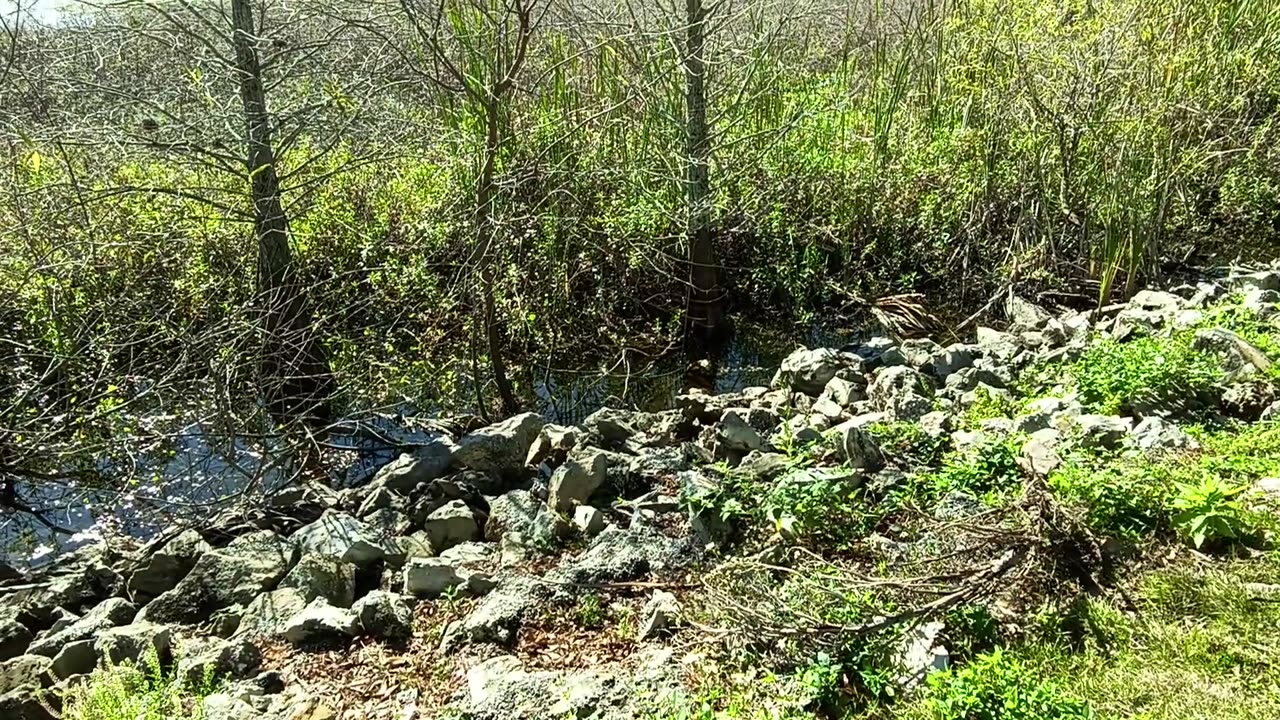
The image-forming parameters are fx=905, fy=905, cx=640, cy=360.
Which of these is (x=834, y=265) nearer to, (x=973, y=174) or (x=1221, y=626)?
(x=973, y=174)

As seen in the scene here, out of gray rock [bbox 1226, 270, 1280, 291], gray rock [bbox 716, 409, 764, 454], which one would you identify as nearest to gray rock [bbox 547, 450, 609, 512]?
gray rock [bbox 716, 409, 764, 454]

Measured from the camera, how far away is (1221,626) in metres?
2.52

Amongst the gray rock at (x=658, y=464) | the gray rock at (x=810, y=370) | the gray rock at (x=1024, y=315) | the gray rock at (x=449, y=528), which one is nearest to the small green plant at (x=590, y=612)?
the gray rock at (x=449, y=528)

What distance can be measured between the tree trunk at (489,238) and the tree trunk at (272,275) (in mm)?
891

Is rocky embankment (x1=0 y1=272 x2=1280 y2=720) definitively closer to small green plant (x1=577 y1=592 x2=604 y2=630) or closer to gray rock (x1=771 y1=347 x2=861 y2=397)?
small green plant (x1=577 y1=592 x2=604 y2=630)

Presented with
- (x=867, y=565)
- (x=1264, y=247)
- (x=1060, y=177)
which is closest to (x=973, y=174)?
(x=1060, y=177)

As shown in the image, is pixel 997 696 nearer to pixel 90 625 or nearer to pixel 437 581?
pixel 437 581

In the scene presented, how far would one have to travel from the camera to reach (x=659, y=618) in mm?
2850

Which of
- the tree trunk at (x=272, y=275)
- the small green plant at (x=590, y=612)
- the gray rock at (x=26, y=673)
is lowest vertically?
A: the small green plant at (x=590, y=612)

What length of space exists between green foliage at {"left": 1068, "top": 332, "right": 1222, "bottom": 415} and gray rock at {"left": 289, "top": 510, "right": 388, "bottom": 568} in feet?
10.1

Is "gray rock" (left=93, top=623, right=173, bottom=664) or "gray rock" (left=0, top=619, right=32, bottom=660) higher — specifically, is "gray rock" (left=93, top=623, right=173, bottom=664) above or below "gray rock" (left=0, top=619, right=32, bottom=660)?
above

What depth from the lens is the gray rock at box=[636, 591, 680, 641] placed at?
284cm

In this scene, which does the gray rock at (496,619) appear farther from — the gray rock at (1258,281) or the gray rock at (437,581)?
the gray rock at (1258,281)

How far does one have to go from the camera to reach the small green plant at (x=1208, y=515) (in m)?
2.82
